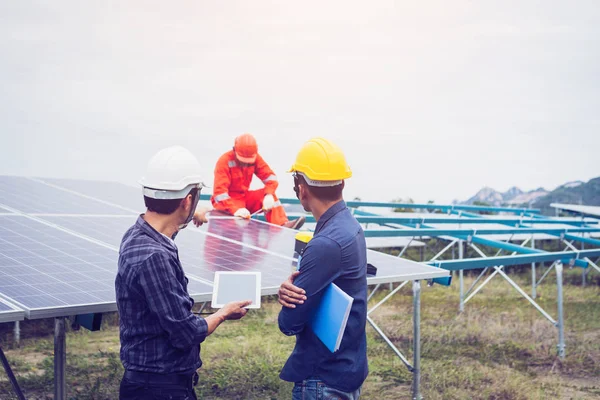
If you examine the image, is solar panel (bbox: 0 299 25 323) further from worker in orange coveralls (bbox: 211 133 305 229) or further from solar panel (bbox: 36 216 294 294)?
worker in orange coveralls (bbox: 211 133 305 229)

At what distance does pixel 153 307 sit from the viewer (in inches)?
92.0

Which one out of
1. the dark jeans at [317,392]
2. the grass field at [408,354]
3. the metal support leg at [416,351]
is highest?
the dark jeans at [317,392]

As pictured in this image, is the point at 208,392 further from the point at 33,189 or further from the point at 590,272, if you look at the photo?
the point at 590,272

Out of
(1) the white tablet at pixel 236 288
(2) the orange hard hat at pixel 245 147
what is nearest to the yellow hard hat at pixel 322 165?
(1) the white tablet at pixel 236 288

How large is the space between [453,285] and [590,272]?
436cm

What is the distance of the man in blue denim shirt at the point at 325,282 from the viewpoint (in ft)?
8.42

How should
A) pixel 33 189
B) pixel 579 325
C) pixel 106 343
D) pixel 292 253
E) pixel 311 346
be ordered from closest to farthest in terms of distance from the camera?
pixel 311 346 → pixel 292 253 → pixel 33 189 → pixel 106 343 → pixel 579 325

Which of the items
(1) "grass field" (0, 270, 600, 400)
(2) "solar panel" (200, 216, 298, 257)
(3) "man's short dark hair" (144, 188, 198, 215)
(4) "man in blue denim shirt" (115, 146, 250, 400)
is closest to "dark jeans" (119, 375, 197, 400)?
(4) "man in blue denim shirt" (115, 146, 250, 400)

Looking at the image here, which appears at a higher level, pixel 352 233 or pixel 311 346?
pixel 352 233

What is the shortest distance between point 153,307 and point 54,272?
1447 millimetres

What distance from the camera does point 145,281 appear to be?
2.32m

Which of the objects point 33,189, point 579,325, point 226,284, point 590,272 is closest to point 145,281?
point 226,284

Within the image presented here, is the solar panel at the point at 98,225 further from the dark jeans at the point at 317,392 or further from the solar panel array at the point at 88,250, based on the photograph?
the dark jeans at the point at 317,392

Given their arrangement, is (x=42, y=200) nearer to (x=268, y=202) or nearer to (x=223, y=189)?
(x=223, y=189)
